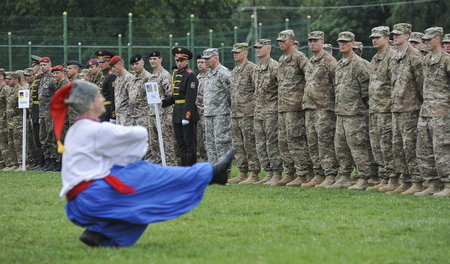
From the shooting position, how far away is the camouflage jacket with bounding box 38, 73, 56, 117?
69.4 feet

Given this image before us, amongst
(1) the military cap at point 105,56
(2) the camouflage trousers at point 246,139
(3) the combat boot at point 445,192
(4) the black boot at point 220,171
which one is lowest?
(3) the combat boot at point 445,192

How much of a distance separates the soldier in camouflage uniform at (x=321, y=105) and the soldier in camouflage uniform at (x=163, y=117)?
3.94 m

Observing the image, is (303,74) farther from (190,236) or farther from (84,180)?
(84,180)

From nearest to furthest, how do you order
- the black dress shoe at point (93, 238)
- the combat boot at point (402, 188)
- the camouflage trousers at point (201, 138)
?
the black dress shoe at point (93, 238) < the combat boot at point (402, 188) < the camouflage trousers at point (201, 138)

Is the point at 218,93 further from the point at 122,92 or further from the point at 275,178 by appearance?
the point at 122,92

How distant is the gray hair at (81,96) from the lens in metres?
9.64

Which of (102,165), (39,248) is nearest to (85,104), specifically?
(102,165)

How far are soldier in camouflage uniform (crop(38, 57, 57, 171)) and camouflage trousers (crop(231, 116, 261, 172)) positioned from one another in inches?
206

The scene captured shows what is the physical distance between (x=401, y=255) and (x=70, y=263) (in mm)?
3016

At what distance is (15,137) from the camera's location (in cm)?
2300

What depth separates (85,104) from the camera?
967cm

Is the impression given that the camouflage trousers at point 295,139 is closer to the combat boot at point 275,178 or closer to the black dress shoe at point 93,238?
the combat boot at point 275,178

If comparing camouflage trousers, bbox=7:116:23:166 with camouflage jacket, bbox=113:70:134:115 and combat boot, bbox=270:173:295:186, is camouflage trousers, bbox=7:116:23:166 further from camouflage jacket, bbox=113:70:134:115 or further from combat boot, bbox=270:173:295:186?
Answer: combat boot, bbox=270:173:295:186

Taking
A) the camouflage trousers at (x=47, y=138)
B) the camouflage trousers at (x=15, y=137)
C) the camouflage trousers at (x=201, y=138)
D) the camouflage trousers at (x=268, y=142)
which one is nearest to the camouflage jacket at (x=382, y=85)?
the camouflage trousers at (x=268, y=142)
